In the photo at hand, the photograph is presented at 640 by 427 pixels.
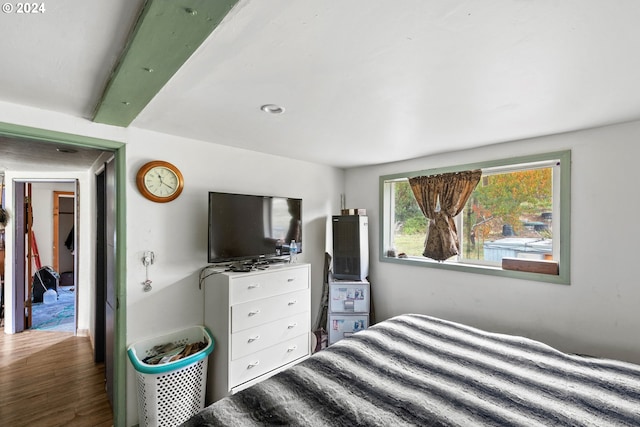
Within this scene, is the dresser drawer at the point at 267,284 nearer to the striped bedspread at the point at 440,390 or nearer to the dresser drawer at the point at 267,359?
the dresser drawer at the point at 267,359

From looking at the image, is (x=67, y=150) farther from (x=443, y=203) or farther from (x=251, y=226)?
(x=443, y=203)

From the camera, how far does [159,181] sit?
2207 mm

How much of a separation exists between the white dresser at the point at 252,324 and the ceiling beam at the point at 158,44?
137 centimetres

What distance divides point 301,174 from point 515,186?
6.94 ft

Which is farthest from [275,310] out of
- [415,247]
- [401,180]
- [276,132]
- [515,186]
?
[515,186]

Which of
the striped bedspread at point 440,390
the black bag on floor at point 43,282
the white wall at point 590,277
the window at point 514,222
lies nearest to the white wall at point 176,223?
the striped bedspread at point 440,390

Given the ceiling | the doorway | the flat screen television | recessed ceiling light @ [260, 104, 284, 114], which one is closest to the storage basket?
the flat screen television

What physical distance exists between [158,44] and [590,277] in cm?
299

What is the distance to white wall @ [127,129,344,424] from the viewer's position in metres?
2.11

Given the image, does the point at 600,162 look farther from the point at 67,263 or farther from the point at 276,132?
the point at 67,263

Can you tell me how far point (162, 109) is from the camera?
1758mm

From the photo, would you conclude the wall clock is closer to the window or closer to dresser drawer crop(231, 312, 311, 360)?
dresser drawer crop(231, 312, 311, 360)

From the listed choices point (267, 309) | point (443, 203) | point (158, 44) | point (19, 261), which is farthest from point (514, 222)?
point (19, 261)

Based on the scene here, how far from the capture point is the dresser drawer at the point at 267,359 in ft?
7.26
